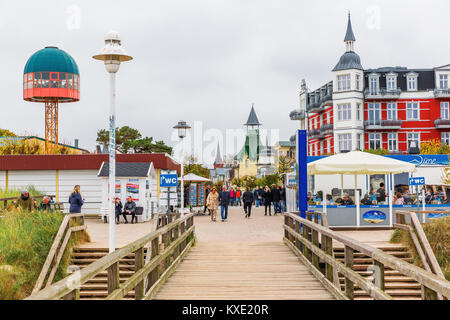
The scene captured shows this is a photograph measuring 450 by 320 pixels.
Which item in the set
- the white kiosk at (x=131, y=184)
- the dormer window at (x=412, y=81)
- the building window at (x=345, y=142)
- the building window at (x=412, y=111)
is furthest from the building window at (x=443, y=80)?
the white kiosk at (x=131, y=184)

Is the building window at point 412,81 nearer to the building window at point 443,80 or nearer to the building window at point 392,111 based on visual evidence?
the building window at point 392,111

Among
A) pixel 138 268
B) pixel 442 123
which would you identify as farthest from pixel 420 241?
pixel 442 123

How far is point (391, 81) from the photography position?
5800 cm

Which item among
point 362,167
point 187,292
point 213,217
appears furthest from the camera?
point 213,217

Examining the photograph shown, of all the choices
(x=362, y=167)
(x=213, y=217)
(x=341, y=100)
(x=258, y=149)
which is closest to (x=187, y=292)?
(x=362, y=167)

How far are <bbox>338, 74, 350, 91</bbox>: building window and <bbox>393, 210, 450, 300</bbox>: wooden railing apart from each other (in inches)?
1797

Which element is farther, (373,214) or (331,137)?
(331,137)

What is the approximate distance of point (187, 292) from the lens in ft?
29.5

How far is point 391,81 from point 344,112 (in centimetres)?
557

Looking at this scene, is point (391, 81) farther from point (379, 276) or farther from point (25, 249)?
point (379, 276)
